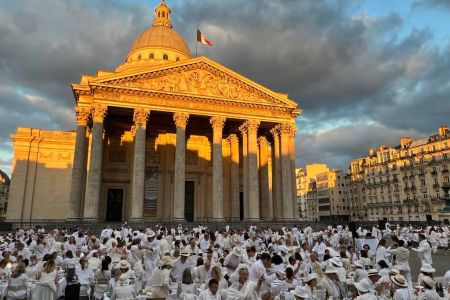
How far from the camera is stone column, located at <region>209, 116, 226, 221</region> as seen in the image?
3080 centimetres

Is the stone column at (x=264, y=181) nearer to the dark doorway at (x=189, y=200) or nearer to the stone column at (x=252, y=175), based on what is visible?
the stone column at (x=252, y=175)

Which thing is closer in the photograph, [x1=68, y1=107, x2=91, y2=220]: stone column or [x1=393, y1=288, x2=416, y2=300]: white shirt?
[x1=393, y1=288, x2=416, y2=300]: white shirt

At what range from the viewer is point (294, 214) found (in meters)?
33.6

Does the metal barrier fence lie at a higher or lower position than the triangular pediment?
lower

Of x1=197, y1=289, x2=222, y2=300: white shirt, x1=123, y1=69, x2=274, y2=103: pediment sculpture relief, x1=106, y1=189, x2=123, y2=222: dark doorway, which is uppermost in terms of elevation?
x1=123, y1=69, x2=274, y2=103: pediment sculpture relief

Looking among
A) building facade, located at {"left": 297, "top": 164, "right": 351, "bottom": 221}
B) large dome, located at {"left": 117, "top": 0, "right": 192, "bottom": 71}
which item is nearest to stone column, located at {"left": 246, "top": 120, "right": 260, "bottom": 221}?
large dome, located at {"left": 117, "top": 0, "right": 192, "bottom": 71}

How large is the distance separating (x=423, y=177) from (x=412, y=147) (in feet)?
22.3

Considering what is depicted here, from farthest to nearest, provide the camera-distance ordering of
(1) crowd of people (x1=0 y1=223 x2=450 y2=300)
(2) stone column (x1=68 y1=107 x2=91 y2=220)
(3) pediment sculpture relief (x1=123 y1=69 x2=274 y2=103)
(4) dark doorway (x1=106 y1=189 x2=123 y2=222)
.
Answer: (4) dark doorway (x1=106 y1=189 x2=123 y2=222), (3) pediment sculpture relief (x1=123 y1=69 x2=274 y2=103), (2) stone column (x1=68 y1=107 x2=91 y2=220), (1) crowd of people (x1=0 y1=223 x2=450 y2=300)

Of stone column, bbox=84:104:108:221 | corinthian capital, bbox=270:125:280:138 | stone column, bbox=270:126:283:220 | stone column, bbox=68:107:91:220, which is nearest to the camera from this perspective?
stone column, bbox=84:104:108:221

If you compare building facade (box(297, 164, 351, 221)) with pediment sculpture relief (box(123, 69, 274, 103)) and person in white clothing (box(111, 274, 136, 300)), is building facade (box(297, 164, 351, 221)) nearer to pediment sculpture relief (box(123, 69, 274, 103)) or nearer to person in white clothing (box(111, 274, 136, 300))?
pediment sculpture relief (box(123, 69, 274, 103))

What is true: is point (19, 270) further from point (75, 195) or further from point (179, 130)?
point (179, 130)

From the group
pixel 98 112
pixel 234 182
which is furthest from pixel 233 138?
pixel 98 112

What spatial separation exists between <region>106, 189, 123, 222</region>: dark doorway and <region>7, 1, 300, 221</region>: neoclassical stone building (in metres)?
0.10

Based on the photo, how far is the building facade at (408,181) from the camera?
55.8m
